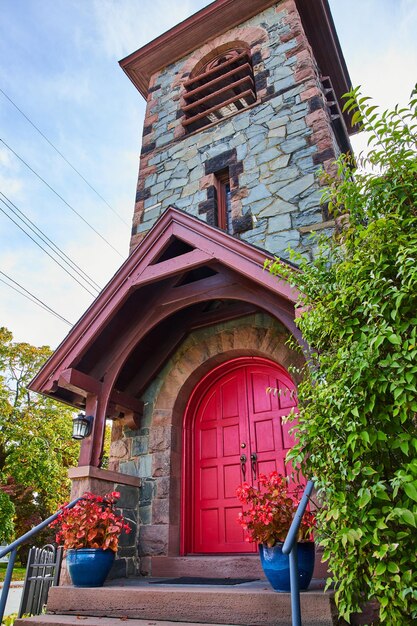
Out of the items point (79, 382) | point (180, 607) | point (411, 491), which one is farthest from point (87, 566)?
point (411, 491)

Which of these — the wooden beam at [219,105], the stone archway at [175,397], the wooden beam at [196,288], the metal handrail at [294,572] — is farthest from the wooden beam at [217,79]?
the metal handrail at [294,572]

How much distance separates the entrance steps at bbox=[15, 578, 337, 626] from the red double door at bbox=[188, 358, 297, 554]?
3.86 feet

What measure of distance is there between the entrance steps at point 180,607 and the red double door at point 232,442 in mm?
1178

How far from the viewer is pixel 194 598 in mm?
2951

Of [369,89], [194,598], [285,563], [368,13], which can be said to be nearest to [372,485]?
[285,563]

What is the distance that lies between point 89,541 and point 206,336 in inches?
96.4

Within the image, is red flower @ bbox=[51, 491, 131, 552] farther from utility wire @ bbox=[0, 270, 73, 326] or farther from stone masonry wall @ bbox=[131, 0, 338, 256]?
utility wire @ bbox=[0, 270, 73, 326]

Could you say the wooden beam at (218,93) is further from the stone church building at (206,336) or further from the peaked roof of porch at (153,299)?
the peaked roof of porch at (153,299)

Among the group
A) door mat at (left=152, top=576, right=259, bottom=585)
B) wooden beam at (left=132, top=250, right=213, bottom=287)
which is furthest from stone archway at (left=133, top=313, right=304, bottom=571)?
wooden beam at (left=132, top=250, right=213, bottom=287)

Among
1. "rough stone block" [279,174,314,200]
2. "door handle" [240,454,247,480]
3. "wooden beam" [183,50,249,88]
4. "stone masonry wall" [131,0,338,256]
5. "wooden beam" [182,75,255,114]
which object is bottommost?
"door handle" [240,454,247,480]

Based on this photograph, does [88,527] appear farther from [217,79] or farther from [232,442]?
[217,79]

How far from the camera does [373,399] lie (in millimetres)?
2289

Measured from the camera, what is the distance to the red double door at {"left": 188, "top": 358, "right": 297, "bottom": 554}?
4598 mm

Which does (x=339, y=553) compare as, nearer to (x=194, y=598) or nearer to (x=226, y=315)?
(x=194, y=598)
